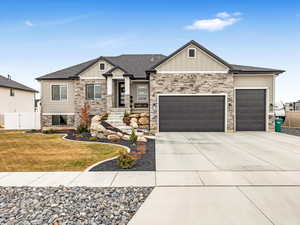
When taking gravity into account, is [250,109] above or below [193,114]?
above

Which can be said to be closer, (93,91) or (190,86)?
(190,86)

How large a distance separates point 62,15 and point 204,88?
14.6 metres

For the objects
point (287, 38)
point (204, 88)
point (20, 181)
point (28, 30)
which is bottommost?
point (20, 181)

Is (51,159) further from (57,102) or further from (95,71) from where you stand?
(57,102)

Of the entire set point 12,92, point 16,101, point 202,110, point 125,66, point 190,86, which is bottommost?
point 202,110

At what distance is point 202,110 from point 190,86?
2312mm

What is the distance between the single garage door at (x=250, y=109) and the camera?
14.4m

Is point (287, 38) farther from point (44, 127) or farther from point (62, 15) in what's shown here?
point (44, 127)

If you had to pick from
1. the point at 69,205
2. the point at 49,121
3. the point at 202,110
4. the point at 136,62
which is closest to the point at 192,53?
the point at 202,110

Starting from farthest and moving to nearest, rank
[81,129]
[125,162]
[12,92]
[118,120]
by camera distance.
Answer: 1. [12,92]
2. [81,129]
3. [118,120]
4. [125,162]

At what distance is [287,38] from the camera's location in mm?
18484

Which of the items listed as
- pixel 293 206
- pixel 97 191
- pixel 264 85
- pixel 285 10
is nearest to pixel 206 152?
pixel 293 206

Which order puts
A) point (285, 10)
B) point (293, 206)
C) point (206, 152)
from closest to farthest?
point (293, 206) → point (206, 152) → point (285, 10)

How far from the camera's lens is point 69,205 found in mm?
3553
